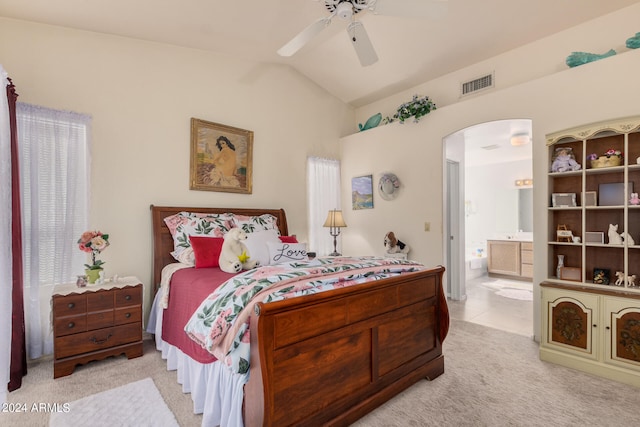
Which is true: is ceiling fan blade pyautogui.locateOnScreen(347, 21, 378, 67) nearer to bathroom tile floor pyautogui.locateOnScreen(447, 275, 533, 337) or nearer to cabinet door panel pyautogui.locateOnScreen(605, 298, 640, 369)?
Answer: cabinet door panel pyautogui.locateOnScreen(605, 298, 640, 369)

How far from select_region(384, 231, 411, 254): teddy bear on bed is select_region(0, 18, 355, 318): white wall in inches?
64.5

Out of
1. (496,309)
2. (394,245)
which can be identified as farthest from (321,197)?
(496,309)

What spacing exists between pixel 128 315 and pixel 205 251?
0.85 meters

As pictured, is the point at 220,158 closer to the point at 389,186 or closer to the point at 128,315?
the point at 128,315

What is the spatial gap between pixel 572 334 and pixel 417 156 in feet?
8.54

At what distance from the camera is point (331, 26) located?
11.9ft

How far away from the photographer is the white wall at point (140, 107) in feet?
9.55

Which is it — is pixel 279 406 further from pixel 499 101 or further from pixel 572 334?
pixel 499 101

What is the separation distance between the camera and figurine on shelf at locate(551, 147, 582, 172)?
2.92 meters

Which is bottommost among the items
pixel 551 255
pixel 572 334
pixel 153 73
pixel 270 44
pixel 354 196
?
pixel 572 334

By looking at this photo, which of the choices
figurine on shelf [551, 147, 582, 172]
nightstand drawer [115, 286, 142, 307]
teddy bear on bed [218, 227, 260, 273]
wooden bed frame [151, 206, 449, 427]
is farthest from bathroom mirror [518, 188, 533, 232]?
nightstand drawer [115, 286, 142, 307]

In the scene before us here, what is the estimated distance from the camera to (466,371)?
2646 mm

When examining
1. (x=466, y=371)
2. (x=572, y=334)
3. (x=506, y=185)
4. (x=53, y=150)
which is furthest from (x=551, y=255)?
(x=53, y=150)

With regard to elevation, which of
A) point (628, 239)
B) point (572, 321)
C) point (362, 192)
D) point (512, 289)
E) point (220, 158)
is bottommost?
point (512, 289)
